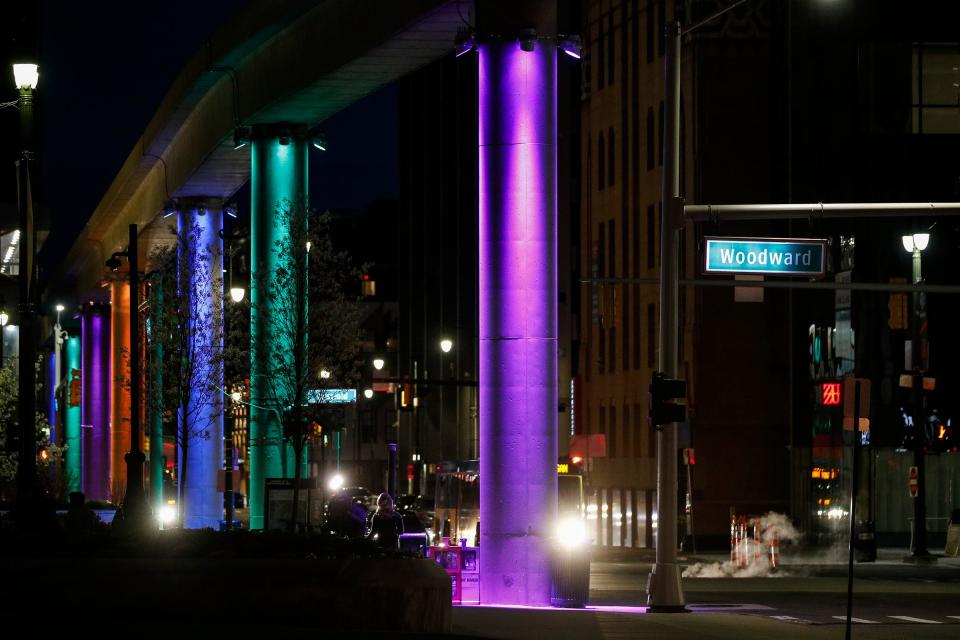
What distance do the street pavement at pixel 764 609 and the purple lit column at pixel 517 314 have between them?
1.67 meters

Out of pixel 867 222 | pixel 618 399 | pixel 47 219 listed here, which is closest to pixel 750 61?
pixel 867 222

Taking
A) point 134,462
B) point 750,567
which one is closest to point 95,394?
point 134,462

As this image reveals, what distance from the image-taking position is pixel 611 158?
228ft

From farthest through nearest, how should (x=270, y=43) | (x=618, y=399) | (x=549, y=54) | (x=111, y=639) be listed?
(x=618, y=399) < (x=270, y=43) < (x=549, y=54) < (x=111, y=639)

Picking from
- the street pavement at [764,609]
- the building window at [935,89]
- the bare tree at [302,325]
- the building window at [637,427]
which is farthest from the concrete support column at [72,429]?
the street pavement at [764,609]

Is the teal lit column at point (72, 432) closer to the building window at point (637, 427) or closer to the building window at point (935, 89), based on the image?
the building window at point (637, 427)

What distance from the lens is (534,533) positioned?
94.6ft

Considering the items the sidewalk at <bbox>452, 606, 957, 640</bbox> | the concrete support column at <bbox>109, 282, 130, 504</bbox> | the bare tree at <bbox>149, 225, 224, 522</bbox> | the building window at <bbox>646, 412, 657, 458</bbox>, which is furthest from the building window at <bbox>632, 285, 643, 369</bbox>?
the sidewalk at <bbox>452, 606, 957, 640</bbox>

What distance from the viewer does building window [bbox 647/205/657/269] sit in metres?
63.8

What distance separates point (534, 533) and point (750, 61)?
114 feet

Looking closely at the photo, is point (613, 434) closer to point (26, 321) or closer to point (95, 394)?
point (95, 394)

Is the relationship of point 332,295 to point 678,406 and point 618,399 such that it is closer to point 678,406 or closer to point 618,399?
point 678,406

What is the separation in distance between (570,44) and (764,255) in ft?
15.8

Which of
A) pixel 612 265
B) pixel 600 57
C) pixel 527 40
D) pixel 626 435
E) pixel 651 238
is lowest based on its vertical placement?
pixel 626 435
